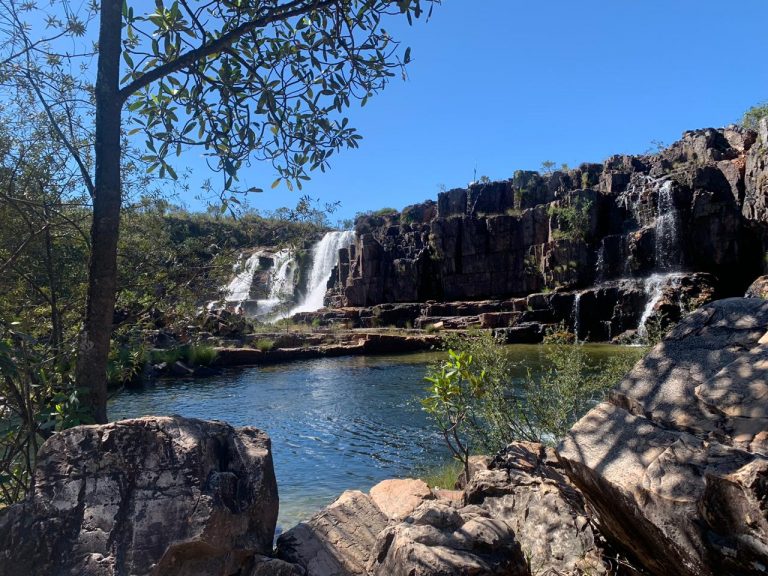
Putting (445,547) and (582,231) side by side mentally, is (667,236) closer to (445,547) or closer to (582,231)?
(582,231)

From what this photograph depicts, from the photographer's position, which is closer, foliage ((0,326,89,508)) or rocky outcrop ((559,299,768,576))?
rocky outcrop ((559,299,768,576))

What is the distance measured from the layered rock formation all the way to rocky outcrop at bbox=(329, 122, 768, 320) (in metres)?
0.07

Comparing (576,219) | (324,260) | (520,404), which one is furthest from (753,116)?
(520,404)

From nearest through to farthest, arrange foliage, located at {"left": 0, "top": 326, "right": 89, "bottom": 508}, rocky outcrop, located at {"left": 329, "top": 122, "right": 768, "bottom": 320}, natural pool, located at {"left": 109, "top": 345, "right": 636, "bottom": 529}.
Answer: foliage, located at {"left": 0, "top": 326, "right": 89, "bottom": 508}
natural pool, located at {"left": 109, "top": 345, "right": 636, "bottom": 529}
rocky outcrop, located at {"left": 329, "top": 122, "right": 768, "bottom": 320}

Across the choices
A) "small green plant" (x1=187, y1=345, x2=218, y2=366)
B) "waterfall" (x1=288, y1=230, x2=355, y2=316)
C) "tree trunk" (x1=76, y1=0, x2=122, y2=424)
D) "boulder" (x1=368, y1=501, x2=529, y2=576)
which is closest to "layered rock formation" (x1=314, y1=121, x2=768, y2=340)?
"waterfall" (x1=288, y1=230, x2=355, y2=316)

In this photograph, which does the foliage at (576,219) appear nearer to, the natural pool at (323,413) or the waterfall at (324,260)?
the natural pool at (323,413)

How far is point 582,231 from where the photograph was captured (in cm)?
3631

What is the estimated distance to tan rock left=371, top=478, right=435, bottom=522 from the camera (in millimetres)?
4770

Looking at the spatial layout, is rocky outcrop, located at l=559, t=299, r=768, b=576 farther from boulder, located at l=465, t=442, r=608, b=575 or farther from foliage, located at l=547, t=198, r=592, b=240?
foliage, located at l=547, t=198, r=592, b=240

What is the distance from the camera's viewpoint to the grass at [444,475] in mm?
6848

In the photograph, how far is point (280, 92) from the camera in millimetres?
4246

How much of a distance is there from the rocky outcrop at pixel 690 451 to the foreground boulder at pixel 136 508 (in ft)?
5.45

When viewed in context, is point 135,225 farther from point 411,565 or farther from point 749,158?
point 749,158

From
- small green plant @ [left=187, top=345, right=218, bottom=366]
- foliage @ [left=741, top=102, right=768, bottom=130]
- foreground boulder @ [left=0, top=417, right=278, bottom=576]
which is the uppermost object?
foliage @ [left=741, top=102, right=768, bottom=130]
